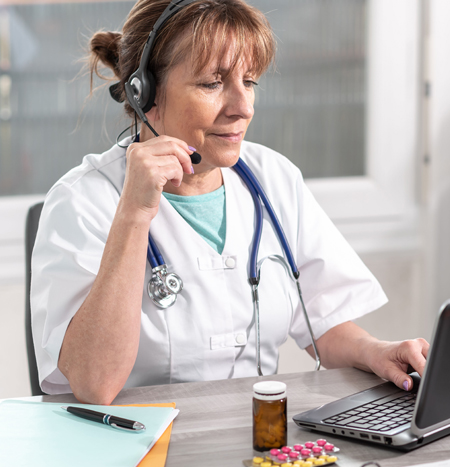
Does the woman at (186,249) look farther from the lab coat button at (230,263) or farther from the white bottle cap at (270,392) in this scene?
the white bottle cap at (270,392)

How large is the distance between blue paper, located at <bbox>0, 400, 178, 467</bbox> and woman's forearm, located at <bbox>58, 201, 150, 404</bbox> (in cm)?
6

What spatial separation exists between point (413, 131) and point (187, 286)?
1.62 metres

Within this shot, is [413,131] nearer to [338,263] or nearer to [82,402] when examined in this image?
[338,263]

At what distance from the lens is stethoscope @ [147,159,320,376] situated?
123 centimetres

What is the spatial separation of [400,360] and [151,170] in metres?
0.59

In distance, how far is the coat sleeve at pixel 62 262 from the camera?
1.15 m

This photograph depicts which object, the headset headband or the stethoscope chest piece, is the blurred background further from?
the stethoscope chest piece

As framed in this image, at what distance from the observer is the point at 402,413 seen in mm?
940

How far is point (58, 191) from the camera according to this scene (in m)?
1.31

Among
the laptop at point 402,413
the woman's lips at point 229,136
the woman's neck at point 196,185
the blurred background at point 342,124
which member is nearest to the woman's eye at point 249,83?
the woman's lips at point 229,136

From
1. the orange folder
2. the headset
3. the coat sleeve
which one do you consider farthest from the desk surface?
the headset

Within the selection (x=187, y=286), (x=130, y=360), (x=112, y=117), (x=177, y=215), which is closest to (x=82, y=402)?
(x=130, y=360)

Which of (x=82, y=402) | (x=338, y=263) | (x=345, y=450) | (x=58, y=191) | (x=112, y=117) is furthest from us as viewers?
(x=112, y=117)

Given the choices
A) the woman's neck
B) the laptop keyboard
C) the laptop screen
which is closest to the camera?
the laptop screen
